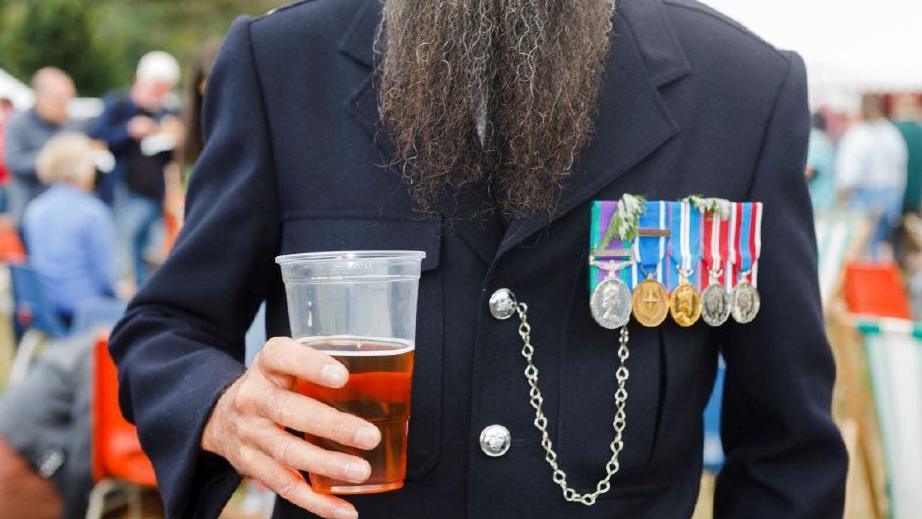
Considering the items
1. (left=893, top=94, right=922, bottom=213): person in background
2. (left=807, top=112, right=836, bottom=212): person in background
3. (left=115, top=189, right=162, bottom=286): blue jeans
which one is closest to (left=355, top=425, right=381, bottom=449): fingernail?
(left=115, top=189, right=162, bottom=286): blue jeans

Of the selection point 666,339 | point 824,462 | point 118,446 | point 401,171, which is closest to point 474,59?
point 401,171

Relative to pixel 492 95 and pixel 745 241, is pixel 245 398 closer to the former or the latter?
pixel 492 95

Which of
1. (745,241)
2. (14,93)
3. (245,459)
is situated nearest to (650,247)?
(745,241)

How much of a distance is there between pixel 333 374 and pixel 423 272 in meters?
0.44

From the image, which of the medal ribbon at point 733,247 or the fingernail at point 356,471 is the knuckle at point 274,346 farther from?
the medal ribbon at point 733,247

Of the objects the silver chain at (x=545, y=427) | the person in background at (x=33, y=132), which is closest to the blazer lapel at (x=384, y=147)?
the silver chain at (x=545, y=427)

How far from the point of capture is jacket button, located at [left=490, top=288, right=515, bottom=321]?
1.41 metres

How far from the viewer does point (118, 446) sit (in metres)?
3.62

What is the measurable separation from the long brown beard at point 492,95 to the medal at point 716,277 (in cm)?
22

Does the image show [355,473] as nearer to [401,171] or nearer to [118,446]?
[401,171]

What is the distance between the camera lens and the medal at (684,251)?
1467 mm

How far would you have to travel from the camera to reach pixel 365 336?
1.09 meters

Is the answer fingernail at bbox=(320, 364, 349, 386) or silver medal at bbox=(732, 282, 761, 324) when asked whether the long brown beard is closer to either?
silver medal at bbox=(732, 282, 761, 324)

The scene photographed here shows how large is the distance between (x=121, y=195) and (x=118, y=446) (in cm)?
586
